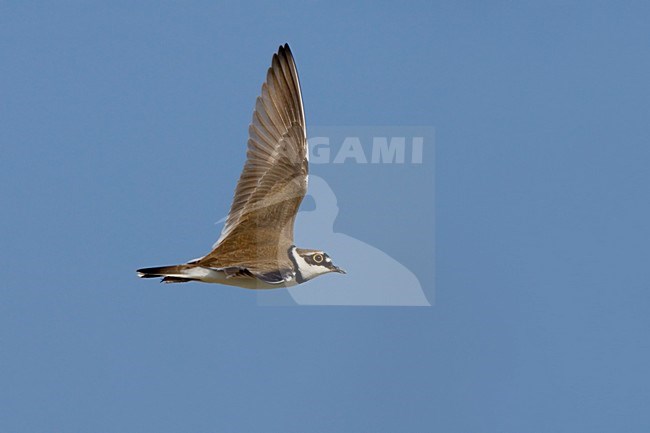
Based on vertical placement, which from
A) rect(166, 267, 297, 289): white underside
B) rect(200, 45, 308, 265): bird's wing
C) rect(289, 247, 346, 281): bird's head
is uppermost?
rect(200, 45, 308, 265): bird's wing

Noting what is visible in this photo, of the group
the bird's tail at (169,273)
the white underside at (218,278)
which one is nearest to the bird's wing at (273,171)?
the white underside at (218,278)

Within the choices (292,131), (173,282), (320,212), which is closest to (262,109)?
(292,131)

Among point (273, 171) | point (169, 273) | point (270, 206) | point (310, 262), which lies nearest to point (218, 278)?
point (169, 273)

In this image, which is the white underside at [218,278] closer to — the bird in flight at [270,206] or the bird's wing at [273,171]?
the bird in flight at [270,206]

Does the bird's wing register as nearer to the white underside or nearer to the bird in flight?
the bird in flight

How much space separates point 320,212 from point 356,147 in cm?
176

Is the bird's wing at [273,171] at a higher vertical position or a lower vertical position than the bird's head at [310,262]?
higher

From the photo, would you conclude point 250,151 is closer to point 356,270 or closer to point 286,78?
point 286,78

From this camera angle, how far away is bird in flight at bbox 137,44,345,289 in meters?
14.9

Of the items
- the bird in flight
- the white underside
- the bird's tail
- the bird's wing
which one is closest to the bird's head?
the bird in flight

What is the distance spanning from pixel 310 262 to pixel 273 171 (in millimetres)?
1402

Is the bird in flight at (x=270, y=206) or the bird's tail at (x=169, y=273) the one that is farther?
the bird in flight at (x=270, y=206)

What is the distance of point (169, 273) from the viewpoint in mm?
14688

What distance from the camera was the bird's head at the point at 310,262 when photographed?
15.5 meters
